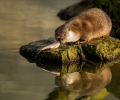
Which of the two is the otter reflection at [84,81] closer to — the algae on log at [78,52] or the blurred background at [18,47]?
the blurred background at [18,47]

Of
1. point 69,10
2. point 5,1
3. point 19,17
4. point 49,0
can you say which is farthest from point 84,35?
point 49,0

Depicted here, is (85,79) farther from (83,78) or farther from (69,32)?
(69,32)

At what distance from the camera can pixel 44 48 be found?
22.9 ft

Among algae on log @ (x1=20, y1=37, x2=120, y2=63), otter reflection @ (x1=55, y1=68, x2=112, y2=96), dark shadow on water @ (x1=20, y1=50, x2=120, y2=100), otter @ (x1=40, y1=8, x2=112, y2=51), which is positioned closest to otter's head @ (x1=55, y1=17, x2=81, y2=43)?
otter @ (x1=40, y1=8, x2=112, y2=51)

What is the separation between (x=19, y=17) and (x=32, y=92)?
714 cm

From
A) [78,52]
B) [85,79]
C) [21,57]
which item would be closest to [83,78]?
[85,79]

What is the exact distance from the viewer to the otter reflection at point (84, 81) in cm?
564

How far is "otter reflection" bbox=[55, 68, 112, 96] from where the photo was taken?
5637 mm

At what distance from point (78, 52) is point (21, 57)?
901mm

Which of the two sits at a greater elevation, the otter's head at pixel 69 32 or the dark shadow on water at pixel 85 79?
the otter's head at pixel 69 32

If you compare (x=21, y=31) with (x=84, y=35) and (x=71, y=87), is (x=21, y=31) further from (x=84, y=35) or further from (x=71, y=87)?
(x=71, y=87)

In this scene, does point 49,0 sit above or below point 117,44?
above

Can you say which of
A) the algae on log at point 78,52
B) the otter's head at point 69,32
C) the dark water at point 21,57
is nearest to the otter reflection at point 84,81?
the dark water at point 21,57

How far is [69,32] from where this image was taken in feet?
23.1
